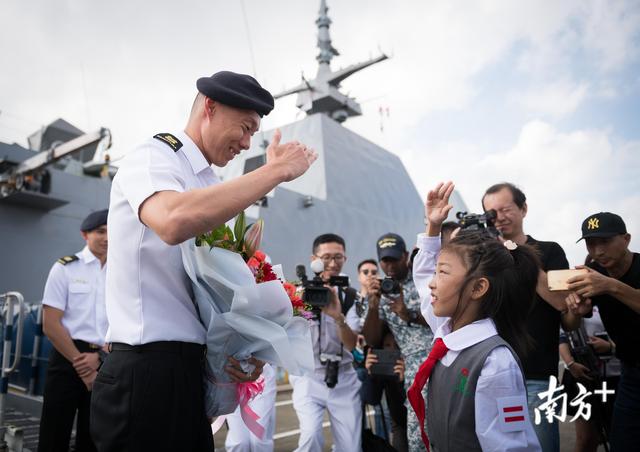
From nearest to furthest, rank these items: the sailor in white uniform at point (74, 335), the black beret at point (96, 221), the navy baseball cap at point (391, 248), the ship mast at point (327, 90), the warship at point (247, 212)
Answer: the sailor in white uniform at point (74, 335) < the black beret at point (96, 221) < the navy baseball cap at point (391, 248) < the warship at point (247, 212) < the ship mast at point (327, 90)

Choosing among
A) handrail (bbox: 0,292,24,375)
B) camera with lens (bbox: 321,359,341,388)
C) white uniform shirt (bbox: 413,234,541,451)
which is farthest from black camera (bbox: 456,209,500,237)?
handrail (bbox: 0,292,24,375)

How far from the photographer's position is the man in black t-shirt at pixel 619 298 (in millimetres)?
2139

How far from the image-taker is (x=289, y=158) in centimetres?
128

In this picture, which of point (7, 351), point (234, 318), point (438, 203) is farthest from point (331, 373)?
point (234, 318)

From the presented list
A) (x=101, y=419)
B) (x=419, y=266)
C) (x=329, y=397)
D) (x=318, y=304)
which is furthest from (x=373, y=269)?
(x=101, y=419)

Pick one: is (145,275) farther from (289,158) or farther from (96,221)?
(96,221)

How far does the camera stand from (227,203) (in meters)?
1.10

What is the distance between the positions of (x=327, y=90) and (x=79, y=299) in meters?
15.9

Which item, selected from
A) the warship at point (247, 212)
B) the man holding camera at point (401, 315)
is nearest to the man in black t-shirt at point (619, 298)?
the man holding camera at point (401, 315)

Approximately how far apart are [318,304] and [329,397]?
1.08 m

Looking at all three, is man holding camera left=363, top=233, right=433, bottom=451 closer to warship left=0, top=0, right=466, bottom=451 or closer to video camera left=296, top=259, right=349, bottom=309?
video camera left=296, top=259, right=349, bottom=309

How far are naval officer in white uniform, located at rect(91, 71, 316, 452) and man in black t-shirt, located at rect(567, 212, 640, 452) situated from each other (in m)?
1.66

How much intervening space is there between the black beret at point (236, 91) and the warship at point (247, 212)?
2.60m

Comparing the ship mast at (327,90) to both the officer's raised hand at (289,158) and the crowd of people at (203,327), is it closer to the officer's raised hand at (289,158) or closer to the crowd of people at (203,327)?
the crowd of people at (203,327)
